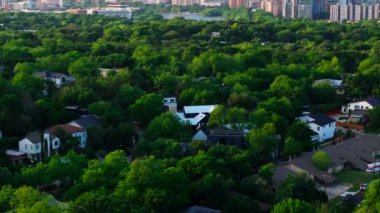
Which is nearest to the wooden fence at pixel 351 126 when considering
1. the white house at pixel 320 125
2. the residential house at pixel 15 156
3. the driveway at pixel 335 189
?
the white house at pixel 320 125

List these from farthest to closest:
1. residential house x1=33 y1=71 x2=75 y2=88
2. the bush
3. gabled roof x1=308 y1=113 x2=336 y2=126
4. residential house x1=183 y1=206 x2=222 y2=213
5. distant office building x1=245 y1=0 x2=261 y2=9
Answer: distant office building x1=245 y1=0 x2=261 y2=9 < residential house x1=33 y1=71 x2=75 y2=88 < gabled roof x1=308 y1=113 x2=336 y2=126 < the bush < residential house x1=183 y1=206 x2=222 y2=213

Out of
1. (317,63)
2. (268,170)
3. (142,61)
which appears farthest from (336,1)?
(268,170)

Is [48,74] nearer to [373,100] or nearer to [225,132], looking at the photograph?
[225,132]

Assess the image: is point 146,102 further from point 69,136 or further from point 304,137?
point 304,137

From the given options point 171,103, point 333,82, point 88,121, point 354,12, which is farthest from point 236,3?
point 88,121

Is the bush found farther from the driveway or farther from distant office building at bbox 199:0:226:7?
distant office building at bbox 199:0:226:7

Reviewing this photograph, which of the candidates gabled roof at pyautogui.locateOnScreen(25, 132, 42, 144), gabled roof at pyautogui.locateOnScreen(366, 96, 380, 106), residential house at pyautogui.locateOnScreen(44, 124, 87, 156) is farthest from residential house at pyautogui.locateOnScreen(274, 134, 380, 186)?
gabled roof at pyautogui.locateOnScreen(25, 132, 42, 144)

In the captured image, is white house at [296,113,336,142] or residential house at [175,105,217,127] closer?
white house at [296,113,336,142]
